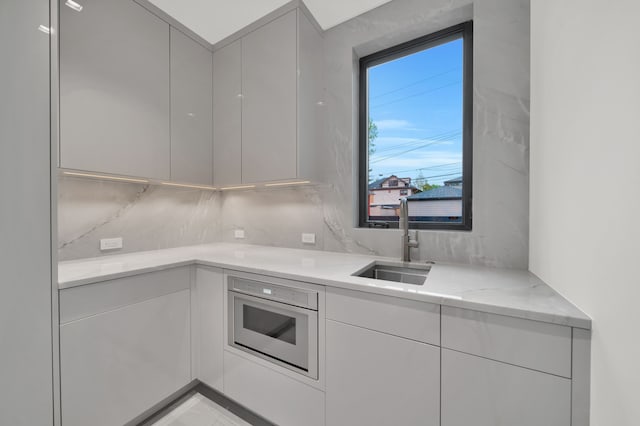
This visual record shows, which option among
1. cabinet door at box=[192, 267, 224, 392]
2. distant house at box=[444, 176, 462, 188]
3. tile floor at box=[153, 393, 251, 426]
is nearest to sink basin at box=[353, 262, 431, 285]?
distant house at box=[444, 176, 462, 188]

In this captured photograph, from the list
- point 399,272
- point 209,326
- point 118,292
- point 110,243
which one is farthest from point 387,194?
point 110,243

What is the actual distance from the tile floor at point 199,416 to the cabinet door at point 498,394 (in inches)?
46.4

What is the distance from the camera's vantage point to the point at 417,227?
5.39ft

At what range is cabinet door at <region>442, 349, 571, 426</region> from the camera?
29.4 inches

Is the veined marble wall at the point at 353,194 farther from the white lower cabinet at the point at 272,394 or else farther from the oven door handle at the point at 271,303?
the white lower cabinet at the point at 272,394

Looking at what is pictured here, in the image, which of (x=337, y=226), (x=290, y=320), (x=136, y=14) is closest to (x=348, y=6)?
(x=136, y=14)

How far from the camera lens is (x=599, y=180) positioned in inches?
26.1

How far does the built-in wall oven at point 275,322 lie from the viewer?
1.21m

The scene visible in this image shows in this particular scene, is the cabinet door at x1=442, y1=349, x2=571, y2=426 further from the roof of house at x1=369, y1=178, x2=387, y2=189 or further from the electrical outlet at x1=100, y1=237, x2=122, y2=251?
the electrical outlet at x1=100, y1=237, x2=122, y2=251

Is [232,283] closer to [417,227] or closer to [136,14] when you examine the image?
[417,227]

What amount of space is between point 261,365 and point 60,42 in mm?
1942

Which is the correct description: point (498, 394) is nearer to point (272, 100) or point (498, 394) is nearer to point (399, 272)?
point (399, 272)

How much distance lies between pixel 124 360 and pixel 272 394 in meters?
0.78

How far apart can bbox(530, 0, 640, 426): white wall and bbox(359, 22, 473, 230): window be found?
1.74 feet
